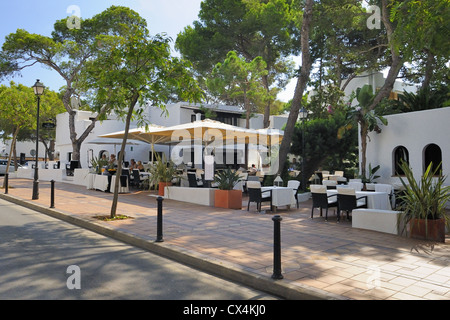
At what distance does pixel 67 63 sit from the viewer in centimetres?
2617

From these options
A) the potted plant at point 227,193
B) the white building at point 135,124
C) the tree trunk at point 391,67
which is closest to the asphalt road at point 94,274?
the potted plant at point 227,193

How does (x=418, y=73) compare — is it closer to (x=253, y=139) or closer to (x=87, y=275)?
(x=253, y=139)

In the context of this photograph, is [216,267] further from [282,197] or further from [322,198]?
[282,197]

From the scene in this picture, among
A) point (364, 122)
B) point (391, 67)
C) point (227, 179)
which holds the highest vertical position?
point (391, 67)

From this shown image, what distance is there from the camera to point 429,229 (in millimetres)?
7117

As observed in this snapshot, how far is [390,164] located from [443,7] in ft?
21.5

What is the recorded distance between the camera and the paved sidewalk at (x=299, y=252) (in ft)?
14.5

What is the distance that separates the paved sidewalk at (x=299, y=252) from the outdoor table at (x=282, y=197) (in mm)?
400

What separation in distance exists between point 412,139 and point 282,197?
5.76 metres

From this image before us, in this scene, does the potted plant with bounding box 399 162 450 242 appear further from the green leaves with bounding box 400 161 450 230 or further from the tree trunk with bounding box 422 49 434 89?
the tree trunk with bounding box 422 49 434 89

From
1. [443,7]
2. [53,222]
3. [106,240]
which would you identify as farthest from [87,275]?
[443,7]

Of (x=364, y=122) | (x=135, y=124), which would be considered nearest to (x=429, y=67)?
(x=364, y=122)

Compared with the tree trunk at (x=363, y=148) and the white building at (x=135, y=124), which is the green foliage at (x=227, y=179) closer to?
the tree trunk at (x=363, y=148)
